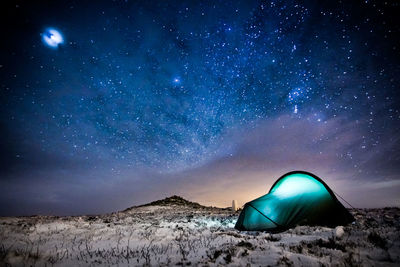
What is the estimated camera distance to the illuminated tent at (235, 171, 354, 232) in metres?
7.26

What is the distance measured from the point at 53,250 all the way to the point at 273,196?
25.1ft

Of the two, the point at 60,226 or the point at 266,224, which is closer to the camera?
the point at 266,224

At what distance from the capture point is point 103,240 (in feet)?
21.5

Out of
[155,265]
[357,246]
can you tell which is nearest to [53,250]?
[155,265]

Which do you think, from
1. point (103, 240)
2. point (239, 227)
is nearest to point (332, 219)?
point (239, 227)

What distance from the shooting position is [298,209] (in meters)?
7.55

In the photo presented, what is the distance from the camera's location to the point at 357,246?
4.18m

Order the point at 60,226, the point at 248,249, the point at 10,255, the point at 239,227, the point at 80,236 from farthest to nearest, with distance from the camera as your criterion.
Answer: the point at 60,226 → the point at 239,227 → the point at 80,236 → the point at 248,249 → the point at 10,255

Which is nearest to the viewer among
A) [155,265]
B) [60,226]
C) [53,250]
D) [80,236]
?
[155,265]

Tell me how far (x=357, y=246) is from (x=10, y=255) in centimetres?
725

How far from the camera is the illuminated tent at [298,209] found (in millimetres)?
7262

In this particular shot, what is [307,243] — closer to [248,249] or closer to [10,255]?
[248,249]

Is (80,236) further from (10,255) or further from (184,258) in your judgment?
(184,258)

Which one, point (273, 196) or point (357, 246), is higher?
point (273, 196)
